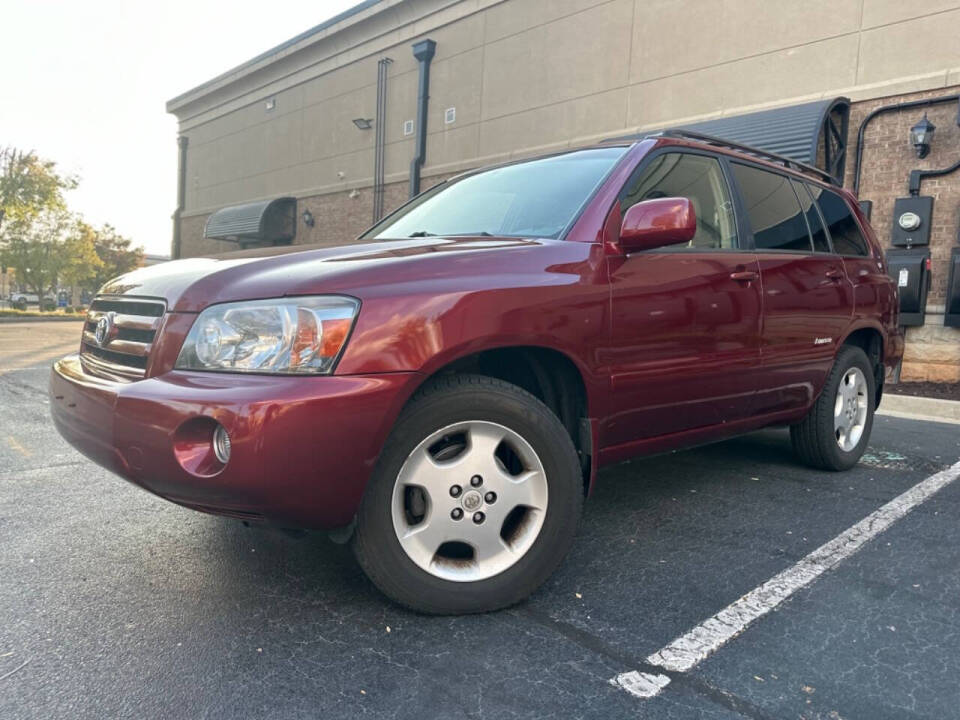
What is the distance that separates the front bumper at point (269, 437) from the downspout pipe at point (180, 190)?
83.4 ft

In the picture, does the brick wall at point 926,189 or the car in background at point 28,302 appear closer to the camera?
the brick wall at point 926,189

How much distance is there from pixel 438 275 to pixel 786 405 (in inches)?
89.2

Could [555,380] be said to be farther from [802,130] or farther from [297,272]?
[802,130]

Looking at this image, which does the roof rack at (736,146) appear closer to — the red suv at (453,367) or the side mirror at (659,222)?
the red suv at (453,367)

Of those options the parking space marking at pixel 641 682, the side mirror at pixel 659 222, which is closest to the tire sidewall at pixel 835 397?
the side mirror at pixel 659 222

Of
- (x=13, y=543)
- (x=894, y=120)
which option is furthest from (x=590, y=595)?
(x=894, y=120)

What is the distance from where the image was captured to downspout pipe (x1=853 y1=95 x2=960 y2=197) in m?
8.64

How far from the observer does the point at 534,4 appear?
519 inches

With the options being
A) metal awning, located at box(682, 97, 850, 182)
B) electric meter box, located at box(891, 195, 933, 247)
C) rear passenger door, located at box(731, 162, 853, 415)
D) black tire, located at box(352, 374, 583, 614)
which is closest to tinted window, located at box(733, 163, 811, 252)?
rear passenger door, located at box(731, 162, 853, 415)

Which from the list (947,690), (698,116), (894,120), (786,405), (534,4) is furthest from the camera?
(534,4)

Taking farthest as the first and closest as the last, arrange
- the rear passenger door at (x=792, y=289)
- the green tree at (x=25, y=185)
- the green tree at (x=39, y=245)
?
the green tree at (x=39, y=245) < the green tree at (x=25, y=185) < the rear passenger door at (x=792, y=289)

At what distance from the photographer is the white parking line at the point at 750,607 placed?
6.18ft

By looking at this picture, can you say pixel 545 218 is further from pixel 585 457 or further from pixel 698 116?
pixel 698 116

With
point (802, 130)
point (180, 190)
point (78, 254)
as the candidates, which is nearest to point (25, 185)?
point (180, 190)
